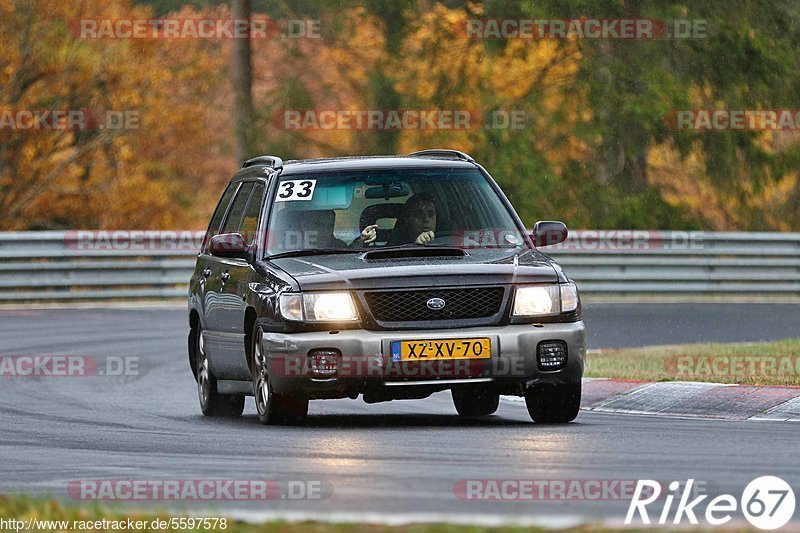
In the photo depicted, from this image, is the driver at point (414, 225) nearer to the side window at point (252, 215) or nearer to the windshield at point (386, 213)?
the windshield at point (386, 213)

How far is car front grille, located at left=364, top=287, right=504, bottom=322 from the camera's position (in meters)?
11.4

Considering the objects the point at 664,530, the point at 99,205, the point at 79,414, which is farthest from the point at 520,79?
the point at 664,530

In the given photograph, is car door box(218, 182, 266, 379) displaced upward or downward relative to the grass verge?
upward

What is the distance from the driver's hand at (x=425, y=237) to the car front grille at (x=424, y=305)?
103 cm

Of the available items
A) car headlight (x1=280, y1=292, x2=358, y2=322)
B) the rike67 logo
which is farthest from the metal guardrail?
→ the rike67 logo

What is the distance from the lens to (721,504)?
783 centimetres

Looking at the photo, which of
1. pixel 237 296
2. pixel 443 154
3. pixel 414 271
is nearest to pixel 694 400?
pixel 443 154

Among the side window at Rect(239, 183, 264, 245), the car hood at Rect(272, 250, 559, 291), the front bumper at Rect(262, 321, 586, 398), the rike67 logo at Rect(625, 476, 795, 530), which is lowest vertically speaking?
the rike67 logo at Rect(625, 476, 795, 530)

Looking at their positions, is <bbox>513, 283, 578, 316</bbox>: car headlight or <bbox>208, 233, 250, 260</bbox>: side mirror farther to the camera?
<bbox>208, 233, 250, 260</bbox>: side mirror

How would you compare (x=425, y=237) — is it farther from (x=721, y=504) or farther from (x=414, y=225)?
(x=721, y=504)

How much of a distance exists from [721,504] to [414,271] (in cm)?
407

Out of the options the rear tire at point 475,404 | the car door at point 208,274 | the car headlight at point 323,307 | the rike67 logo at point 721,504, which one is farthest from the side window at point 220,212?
the rike67 logo at point 721,504

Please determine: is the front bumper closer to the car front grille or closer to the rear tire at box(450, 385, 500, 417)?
the car front grille

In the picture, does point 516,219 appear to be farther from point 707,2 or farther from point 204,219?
point 204,219
